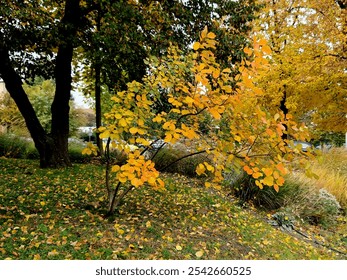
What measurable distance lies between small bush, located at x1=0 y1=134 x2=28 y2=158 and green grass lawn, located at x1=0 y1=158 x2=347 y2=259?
332 cm

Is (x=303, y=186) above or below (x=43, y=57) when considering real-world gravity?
below

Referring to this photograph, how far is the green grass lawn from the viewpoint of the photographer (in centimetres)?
311

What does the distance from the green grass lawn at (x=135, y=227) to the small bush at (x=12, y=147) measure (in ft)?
10.9

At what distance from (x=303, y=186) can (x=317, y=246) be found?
188cm

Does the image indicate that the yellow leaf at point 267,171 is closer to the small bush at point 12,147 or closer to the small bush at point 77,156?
the small bush at point 77,156

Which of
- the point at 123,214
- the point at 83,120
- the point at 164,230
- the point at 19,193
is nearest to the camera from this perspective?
the point at 164,230

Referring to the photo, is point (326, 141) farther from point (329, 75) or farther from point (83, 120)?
point (83, 120)

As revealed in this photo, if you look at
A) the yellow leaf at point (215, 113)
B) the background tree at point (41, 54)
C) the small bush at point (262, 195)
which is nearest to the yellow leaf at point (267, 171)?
the yellow leaf at point (215, 113)

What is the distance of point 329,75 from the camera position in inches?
369

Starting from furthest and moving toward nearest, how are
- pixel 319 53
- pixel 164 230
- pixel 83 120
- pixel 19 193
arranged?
pixel 83 120 → pixel 319 53 → pixel 19 193 → pixel 164 230

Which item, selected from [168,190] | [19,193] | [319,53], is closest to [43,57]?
[19,193]

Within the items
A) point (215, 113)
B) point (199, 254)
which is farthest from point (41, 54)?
point (199, 254)

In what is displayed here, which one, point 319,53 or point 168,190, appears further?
point 319,53

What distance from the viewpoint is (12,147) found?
9.18m
